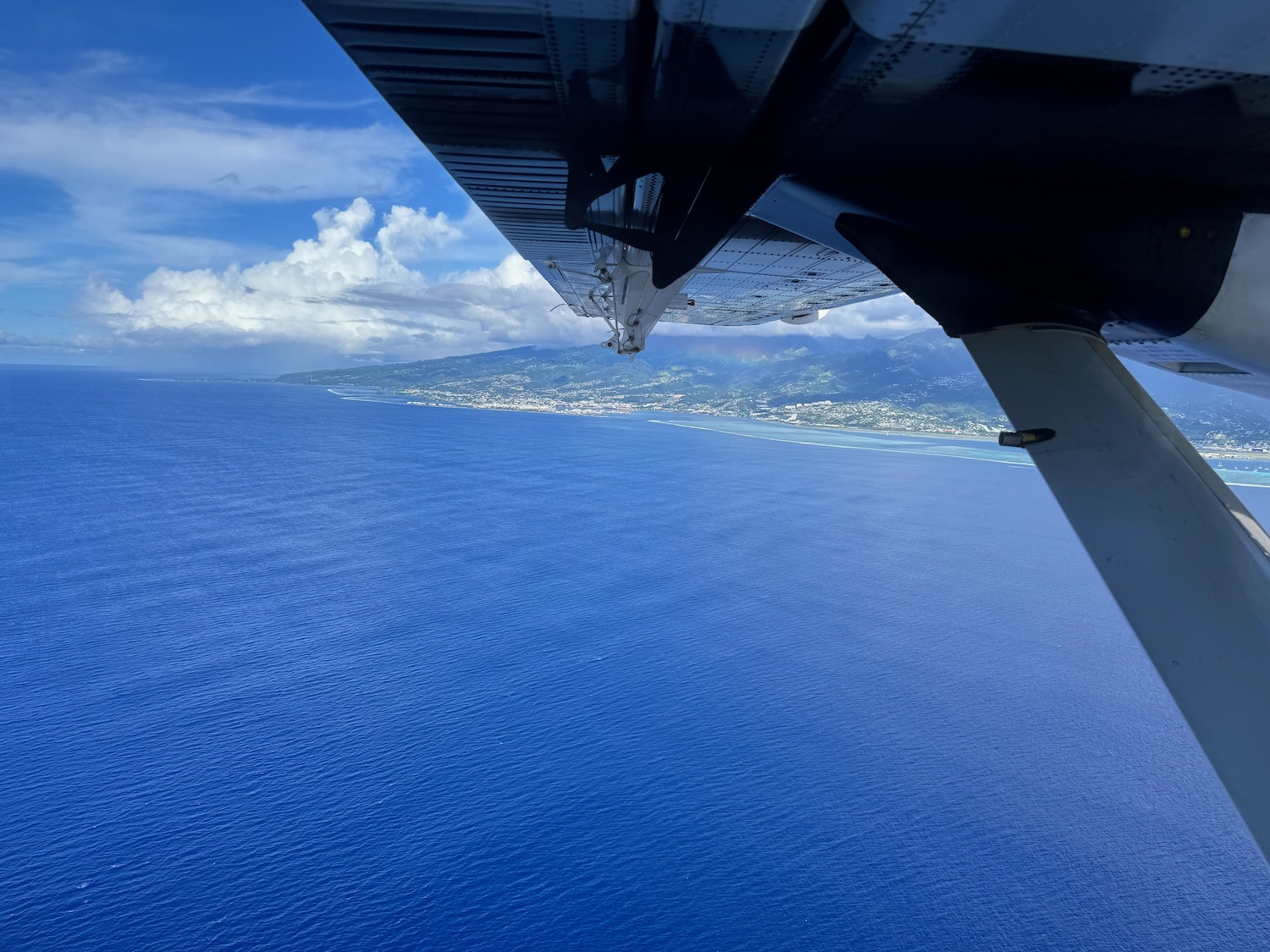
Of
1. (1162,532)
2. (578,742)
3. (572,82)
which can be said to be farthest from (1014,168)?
(578,742)

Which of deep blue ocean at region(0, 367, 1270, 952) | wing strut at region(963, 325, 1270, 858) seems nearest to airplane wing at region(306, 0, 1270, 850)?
wing strut at region(963, 325, 1270, 858)

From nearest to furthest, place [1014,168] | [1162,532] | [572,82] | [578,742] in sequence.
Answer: [1162,532]
[572,82]
[1014,168]
[578,742]

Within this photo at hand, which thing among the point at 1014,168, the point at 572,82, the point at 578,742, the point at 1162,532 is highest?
the point at 572,82

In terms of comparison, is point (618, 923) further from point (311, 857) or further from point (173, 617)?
point (173, 617)

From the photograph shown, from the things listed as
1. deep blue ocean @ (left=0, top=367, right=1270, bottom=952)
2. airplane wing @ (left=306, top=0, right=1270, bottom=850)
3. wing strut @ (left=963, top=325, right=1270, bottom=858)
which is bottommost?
deep blue ocean @ (left=0, top=367, right=1270, bottom=952)

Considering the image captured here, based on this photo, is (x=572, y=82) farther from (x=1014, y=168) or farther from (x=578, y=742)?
(x=578, y=742)

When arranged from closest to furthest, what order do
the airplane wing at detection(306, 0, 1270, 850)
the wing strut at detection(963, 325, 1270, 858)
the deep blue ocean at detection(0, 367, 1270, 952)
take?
the airplane wing at detection(306, 0, 1270, 850)
the wing strut at detection(963, 325, 1270, 858)
the deep blue ocean at detection(0, 367, 1270, 952)

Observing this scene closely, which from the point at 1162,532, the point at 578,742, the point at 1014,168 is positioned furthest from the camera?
the point at 578,742

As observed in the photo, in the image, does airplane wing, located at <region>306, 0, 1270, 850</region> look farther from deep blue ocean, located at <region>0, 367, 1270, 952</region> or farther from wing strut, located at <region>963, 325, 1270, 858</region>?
deep blue ocean, located at <region>0, 367, 1270, 952</region>
